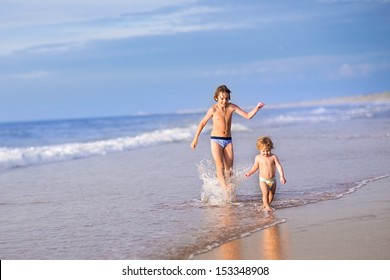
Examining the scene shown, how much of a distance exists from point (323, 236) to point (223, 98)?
2.54 meters

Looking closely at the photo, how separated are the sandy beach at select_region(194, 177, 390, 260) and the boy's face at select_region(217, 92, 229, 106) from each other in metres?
1.49

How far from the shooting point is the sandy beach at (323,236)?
4953mm

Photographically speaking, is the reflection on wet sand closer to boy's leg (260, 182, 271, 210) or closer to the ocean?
the ocean

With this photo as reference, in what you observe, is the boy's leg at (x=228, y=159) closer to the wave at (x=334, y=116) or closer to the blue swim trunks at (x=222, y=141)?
the blue swim trunks at (x=222, y=141)

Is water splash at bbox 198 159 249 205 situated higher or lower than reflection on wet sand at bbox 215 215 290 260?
higher

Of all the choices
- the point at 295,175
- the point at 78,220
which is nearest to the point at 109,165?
the point at 295,175

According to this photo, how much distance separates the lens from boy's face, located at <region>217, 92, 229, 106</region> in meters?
7.50

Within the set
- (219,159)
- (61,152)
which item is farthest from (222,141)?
(61,152)

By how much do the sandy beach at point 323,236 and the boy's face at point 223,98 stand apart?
1.49 metres

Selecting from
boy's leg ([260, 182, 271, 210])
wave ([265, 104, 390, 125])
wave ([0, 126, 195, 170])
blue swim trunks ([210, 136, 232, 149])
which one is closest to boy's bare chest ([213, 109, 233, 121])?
blue swim trunks ([210, 136, 232, 149])

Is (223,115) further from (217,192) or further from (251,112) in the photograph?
(217,192)

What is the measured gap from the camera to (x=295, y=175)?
946 cm

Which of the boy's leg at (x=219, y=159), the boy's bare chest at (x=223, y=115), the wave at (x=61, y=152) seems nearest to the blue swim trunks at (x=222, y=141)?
the boy's leg at (x=219, y=159)
